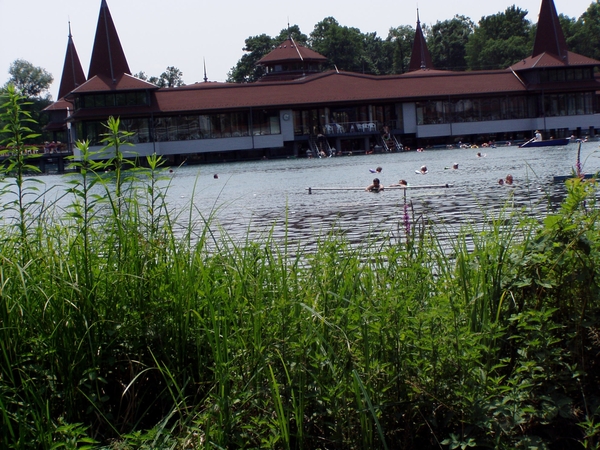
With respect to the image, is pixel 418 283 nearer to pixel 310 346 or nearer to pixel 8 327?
pixel 310 346

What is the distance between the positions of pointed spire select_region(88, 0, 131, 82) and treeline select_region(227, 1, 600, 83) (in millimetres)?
31572

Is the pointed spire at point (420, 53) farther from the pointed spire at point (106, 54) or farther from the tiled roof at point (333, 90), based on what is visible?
the pointed spire at point (106, 54)

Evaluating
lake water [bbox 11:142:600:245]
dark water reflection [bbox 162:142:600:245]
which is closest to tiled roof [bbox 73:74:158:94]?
lake water [bbox 11:142:600:245]

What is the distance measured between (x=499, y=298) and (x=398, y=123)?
165 feet

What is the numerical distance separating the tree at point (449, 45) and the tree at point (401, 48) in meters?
2.74

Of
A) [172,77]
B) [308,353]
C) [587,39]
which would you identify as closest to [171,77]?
[172,77]

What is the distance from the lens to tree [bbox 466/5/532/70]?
80688 mm

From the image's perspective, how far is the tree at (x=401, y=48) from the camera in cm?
8862

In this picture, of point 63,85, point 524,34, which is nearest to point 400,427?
point 63,85

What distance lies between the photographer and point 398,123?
52.3 m

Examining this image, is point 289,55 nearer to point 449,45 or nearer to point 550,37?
point 550,37

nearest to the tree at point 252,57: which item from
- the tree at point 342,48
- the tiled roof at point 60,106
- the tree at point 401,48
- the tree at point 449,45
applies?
the tree at point 342,48

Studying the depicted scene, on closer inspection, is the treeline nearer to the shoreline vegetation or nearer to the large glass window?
the large glass window

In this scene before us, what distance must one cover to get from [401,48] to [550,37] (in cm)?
3520
